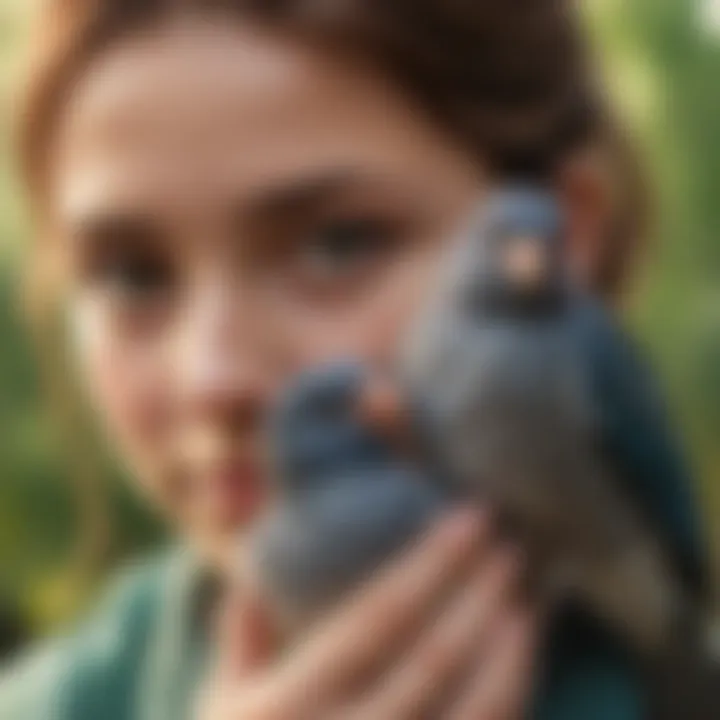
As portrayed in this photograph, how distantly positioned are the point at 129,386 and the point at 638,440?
162 millimetres

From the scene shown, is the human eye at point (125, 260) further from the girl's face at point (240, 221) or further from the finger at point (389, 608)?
the finger at point (389, 608)

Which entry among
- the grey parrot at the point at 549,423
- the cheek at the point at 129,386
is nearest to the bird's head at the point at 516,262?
the grey parrot at the point at 549,423

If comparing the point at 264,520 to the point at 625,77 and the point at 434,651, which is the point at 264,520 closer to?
the point at 434,651

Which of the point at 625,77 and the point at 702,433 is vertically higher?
the point at 625,77

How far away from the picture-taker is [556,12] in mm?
429

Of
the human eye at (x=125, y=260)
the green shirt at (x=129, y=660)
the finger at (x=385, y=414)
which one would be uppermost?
the human eye at (x=125, y=260)

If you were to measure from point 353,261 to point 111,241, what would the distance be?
0.26ft

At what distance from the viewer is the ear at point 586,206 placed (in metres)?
0.41

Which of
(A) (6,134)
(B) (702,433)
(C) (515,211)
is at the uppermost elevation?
(A) (6,134)

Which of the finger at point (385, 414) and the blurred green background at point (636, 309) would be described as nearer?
the finger at point (385, 414)

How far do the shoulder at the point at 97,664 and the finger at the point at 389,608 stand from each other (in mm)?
103

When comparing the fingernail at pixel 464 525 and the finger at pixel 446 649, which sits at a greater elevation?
the fingernail at pixel 464 525

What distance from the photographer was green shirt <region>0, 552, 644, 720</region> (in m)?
0.43

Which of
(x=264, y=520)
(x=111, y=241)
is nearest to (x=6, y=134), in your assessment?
(x=111, y=241)
